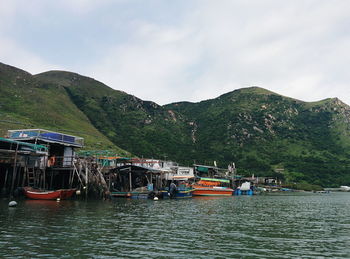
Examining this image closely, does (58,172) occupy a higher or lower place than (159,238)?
higher

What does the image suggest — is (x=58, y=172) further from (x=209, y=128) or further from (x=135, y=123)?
(x=209, y=128)

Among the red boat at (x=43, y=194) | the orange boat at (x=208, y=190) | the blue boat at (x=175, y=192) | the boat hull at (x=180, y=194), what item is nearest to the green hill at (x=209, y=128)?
the orange boat at (x=208, y=190)

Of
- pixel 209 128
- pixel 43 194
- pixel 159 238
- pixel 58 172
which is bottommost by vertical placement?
pixel 159 238

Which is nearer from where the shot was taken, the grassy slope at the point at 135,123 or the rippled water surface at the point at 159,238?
the rippled water surface at the point at 159,238

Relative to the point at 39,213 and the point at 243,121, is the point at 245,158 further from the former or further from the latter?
the point at 39,213

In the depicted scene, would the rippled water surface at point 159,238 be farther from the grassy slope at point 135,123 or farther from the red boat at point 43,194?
the grassy slope at point 135,123

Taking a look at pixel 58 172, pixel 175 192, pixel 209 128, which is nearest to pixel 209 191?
pixel 175 192

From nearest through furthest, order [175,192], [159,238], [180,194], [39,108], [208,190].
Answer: [159,238]
[175,192]
[180,194]
[208,190]
[39,108]

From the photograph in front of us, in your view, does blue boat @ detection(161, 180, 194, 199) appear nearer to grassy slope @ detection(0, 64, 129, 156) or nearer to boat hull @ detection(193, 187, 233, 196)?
boat hull @ detection(193, 187, 233, 196)

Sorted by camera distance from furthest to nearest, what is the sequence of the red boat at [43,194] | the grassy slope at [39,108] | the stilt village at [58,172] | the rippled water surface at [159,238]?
the grassy slope at [39,108] → the stilt village at [58,172] → the red boat at [43,194] → the rippled water surface at [159,238]

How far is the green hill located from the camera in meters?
134

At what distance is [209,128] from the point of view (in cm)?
18075

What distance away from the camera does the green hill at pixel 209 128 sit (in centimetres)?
13450

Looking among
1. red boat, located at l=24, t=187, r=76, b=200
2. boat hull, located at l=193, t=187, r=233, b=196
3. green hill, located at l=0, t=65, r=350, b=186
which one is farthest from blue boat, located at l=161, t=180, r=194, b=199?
green hill, located at l=0, t=65, r=350, b=186
